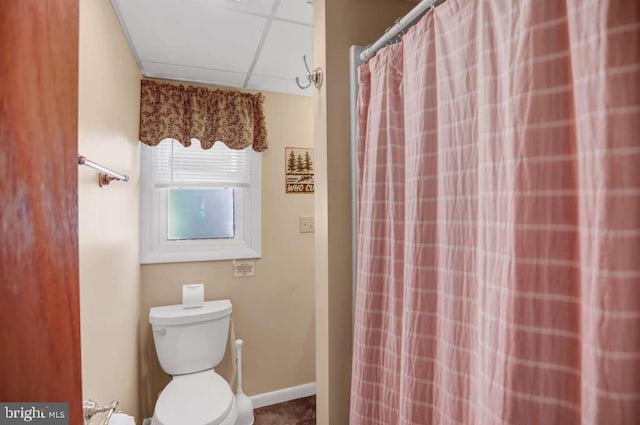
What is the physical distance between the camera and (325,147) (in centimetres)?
119

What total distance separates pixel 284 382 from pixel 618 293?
7.57 feet

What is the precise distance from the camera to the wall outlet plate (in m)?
2.17

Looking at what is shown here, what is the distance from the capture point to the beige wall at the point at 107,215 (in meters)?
1.05

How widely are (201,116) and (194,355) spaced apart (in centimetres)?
153

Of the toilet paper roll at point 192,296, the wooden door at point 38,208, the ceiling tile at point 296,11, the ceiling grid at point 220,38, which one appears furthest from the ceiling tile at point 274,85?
the wooden door at point 38,208

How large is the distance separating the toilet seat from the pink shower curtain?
877 mm

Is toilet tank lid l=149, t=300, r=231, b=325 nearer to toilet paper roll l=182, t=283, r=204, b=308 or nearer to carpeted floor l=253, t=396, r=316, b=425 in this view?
toilet paper roll l=182, t=283, r=204, b=308

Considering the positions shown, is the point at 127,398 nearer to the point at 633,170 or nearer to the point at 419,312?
the point at 419,312

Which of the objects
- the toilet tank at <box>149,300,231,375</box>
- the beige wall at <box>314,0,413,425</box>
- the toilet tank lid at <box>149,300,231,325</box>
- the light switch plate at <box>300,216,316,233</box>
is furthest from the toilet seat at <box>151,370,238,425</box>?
the light switch plate at <box>300,216,316,233</box>

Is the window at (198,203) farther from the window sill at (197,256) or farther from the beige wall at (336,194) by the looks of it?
the beige wall at (336,194)

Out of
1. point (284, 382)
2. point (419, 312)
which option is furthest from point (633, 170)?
point (284, 382)

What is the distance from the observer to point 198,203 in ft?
7.20

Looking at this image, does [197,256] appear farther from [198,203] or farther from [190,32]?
[190,32]

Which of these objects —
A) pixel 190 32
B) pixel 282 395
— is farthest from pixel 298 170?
pixel 282 395
